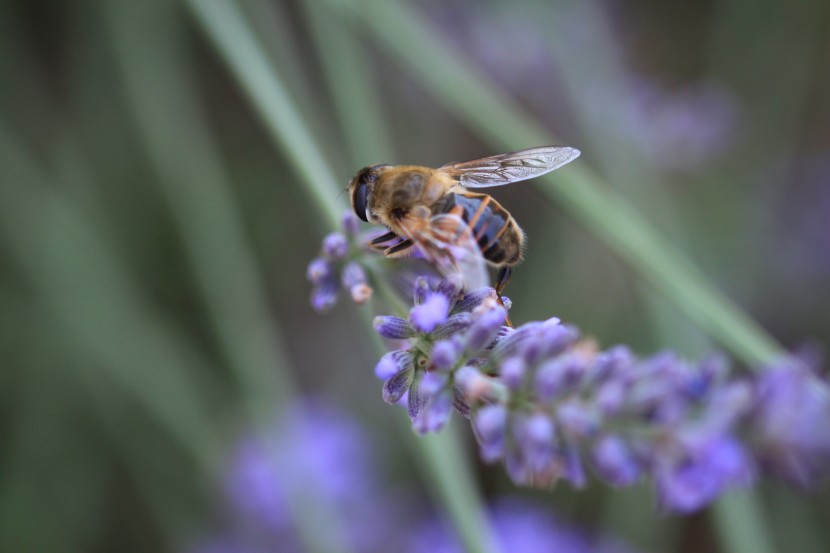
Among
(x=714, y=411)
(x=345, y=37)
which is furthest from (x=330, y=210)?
(x=345, y=37)

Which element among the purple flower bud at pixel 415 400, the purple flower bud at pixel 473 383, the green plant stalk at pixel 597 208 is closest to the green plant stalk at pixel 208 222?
the green plant stalk at pixel 597 208

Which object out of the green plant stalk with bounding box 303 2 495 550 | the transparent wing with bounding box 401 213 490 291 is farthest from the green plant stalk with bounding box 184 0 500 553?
the transparent wing with bounding box 401 213 490 291

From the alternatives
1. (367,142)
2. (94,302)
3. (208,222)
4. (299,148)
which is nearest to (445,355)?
(299,148)

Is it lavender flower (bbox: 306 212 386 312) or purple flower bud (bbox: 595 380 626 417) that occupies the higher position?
lavender flower (bbox: 306 212 386 312)

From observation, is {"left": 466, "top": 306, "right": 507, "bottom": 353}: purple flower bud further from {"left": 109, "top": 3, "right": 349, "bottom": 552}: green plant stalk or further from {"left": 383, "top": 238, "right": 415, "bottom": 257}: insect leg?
{"left": 109, "top": 3, "right": 349, "bottom": 552}: green plant stalk

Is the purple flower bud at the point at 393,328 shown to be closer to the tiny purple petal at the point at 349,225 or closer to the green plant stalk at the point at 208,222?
the tiny purple petal at the point at 349,225

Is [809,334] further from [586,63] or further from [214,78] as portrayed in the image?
[214,78]

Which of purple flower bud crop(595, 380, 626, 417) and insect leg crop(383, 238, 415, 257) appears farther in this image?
insect leg crop(383, 238, 415, 257)
